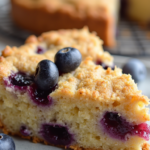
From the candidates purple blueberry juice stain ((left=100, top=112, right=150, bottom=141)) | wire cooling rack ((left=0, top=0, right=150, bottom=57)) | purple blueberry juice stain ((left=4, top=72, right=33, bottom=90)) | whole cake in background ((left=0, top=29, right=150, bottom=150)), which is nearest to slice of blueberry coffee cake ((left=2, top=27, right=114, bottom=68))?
whole cake in background ((left=0, top=29, right=150, bottom=150))

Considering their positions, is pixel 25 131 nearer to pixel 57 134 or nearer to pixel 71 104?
pixel 57 134

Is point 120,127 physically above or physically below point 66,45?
below

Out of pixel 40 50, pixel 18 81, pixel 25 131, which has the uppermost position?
pixel 40 50

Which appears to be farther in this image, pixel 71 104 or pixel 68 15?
pixel 68 15

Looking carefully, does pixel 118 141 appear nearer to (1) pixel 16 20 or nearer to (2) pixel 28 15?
(2) pixel 28 15

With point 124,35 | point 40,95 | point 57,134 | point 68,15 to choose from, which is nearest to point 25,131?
point 57,134

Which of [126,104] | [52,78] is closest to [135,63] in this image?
[126,104]
